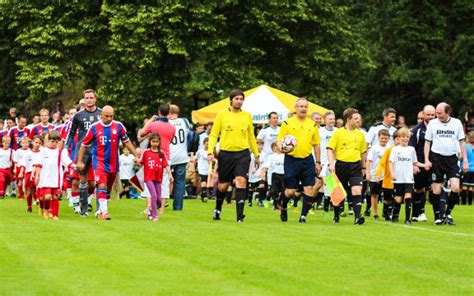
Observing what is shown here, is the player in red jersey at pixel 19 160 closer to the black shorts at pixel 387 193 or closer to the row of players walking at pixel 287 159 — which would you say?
the row of players walking at pixel 287 159

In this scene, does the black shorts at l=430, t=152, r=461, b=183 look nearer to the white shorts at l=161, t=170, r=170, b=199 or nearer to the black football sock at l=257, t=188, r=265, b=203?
the white shorts at l=161, t=170, r=170, b=199

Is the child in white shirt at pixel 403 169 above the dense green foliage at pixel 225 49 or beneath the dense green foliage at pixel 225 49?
beneath

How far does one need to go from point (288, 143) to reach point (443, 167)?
2841 mm

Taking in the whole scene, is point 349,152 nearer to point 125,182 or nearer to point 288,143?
point 288,143

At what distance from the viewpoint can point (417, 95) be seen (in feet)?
180

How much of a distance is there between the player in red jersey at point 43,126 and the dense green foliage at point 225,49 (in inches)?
651

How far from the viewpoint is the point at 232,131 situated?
19.6m

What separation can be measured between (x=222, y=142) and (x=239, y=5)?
1157 inches

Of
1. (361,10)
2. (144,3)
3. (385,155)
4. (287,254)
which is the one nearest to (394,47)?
(361,10)

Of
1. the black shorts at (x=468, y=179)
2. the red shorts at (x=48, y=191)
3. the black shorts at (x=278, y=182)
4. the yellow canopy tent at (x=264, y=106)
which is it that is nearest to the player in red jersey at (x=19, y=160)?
the black shorts at (x=278, y=182)

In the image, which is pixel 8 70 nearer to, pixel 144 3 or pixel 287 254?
pixel 144 3

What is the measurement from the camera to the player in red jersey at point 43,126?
2778 cm

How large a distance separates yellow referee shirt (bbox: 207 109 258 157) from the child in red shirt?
3.89ft

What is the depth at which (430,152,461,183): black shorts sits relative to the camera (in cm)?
2016
